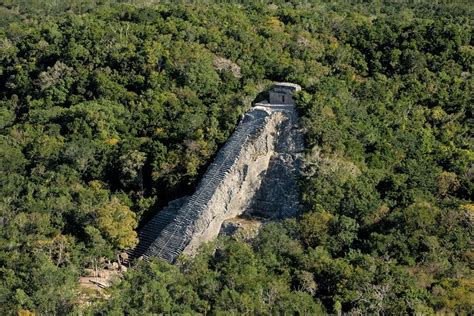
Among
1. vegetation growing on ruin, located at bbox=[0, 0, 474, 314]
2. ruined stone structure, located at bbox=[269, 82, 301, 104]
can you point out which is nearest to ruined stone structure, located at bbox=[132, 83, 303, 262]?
ruined stone structure, located at bbox=[269, 82, 301, 104]

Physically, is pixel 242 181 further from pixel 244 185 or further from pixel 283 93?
pixel 283 93

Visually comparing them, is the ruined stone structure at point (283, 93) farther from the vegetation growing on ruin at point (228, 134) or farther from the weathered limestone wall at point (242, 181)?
the weathered limestone wall at point (242, 181)

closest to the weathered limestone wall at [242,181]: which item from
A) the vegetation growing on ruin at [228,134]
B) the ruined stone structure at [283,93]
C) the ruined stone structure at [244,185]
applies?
the ruined stone structure at [244,185]

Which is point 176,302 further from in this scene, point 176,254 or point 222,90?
point 222,90

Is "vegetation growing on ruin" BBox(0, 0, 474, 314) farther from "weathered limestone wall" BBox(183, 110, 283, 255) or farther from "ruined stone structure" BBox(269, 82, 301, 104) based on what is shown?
"weathered limestone wall" BBox(183, 110, 283, 255)

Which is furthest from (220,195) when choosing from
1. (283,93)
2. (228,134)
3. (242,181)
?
(283,93)

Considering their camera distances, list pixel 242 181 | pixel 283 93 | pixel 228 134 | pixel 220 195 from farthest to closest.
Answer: pixel 228 134, pixel 283 93, pixel 242 181, pixel 220 195

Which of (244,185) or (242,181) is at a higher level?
(242,181)
